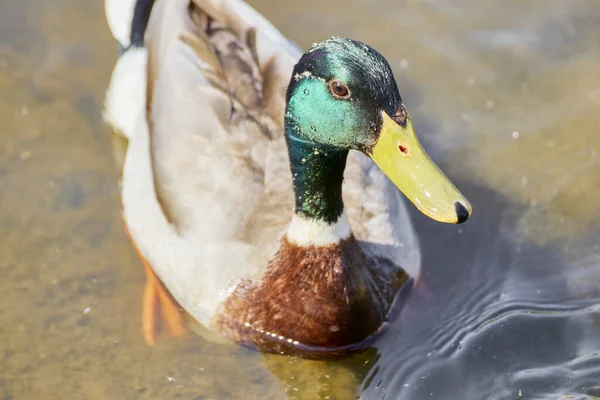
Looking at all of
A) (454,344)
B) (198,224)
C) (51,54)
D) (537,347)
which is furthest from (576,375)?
(51,54)

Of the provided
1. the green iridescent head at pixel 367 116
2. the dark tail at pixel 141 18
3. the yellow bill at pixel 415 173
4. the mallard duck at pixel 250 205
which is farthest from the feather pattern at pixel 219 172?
the yellow bill at pixel 415 173

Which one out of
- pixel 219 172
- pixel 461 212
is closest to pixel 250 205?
pixel 219 172

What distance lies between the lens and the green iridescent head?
157 inches

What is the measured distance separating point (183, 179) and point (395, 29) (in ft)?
8.31

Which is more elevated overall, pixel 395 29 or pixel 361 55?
pixel 361 55

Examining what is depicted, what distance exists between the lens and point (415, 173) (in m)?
4.02

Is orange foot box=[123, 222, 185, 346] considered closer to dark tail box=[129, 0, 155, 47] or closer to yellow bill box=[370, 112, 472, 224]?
dark tail box=[129, 0, 155, 47]

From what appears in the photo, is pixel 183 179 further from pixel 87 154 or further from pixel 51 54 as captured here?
pixel 51 54

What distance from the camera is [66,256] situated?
5.56 meters

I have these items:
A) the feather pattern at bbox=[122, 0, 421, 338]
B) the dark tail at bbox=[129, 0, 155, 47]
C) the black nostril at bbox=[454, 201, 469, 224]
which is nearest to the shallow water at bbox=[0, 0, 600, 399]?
the feather pattern at bbox=[122, 0, 421, 338]

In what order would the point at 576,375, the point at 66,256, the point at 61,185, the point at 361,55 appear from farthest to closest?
the point at 61,185 < the point at 66,256 < the point at 576,375 < the point at 361,55

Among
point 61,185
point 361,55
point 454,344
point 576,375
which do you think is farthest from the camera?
point 61,185

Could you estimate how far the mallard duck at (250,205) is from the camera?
477 cm

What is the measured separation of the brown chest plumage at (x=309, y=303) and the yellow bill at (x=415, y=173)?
0.82m
